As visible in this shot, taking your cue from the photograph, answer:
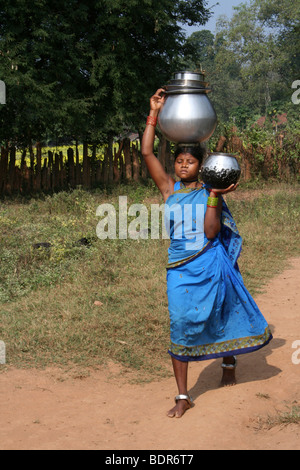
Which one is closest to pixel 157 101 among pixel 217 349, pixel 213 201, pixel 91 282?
pixel 213 201

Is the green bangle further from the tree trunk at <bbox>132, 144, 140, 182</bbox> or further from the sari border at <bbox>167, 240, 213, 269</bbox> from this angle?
the tree trunk at <bbox>132, 144, 140, 182</bbox>

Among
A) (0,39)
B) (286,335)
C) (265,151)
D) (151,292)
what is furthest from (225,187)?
(265,151)

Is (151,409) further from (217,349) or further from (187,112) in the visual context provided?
(187,112)

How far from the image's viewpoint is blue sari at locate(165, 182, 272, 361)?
3566 mm

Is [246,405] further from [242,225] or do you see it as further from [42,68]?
[42,68]

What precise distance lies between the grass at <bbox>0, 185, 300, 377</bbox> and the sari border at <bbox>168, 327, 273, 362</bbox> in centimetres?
100

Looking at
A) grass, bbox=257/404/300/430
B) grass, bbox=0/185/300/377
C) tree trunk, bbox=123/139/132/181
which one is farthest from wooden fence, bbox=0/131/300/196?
grass, bbox=257/404/300/430

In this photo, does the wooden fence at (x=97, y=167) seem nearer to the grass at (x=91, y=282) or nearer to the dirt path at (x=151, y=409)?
the grass at (x=91, y=282)

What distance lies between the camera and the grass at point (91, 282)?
4887 mm

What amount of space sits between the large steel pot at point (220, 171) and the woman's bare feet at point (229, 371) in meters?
1.23

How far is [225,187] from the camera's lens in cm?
346

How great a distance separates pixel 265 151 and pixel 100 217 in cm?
538

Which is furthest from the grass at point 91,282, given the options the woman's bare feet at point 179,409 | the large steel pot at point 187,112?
the large steel pot at point 187,112

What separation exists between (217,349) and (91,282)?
2974 millimetres
